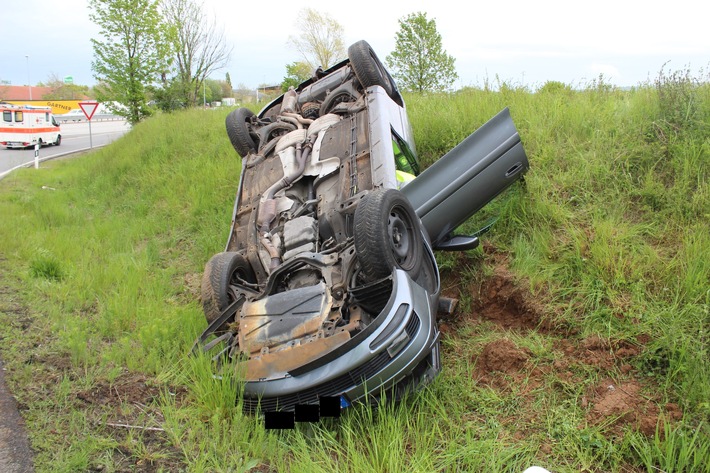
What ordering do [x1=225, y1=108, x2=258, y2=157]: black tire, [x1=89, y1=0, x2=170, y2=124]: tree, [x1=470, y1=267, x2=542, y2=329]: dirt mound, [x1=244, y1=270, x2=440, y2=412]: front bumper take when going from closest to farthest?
[x1=244, y1=270, x2=440, y2=412]: front bumper < [x1=470, y1=267, x2=542, y2=329]: dirt mound < [x1=225, y1=108, x2=258, y2=157]: black tire < [x1=89, y1=0, x2=170, y2=124]: tree

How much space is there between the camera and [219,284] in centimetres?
387

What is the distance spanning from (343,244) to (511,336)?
4.49 feet

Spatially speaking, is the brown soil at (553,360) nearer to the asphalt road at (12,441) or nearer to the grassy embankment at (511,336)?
the grassy embankment at (511,336)

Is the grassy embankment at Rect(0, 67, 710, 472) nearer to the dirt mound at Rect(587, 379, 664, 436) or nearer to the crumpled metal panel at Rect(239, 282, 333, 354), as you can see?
the dirt mound at Rect(587, 379, 664, 436)

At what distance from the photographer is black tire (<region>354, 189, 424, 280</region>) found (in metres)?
3.23

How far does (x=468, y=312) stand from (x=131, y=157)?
888cm

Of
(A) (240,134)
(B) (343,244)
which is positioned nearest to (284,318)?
(B) (343,244)

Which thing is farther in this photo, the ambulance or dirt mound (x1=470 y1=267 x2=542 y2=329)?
the ambulance

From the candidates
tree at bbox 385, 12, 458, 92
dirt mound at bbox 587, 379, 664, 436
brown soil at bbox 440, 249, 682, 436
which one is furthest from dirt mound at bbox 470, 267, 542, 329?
tree at bbox 385, 12, 458, 92

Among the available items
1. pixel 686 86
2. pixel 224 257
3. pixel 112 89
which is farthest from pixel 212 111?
pixel 686 86

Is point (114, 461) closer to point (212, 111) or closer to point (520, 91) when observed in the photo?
point (520, 91)

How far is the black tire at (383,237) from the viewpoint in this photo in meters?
3.23

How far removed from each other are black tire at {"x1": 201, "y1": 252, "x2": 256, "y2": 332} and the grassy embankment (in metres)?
0.39

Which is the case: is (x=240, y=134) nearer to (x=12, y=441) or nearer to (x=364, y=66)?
(x=364, y=66)
